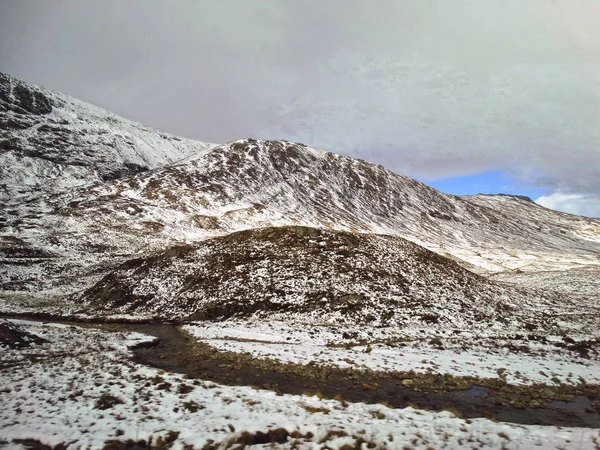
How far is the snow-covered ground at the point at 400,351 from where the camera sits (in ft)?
54.8

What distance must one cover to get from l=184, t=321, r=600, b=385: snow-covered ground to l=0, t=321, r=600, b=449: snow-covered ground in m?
5.71

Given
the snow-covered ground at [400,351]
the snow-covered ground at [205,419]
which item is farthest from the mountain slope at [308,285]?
the snow-covered ground at [205,419]

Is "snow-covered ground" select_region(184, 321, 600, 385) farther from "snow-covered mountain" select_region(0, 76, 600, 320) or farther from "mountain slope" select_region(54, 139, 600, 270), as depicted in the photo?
"mountain slope" select_region(54, 139, 600, 270)

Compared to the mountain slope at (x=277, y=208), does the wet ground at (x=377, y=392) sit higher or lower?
lower

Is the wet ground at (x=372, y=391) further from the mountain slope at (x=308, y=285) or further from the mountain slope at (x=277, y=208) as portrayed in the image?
the mountain slope at (x=277, y=208)

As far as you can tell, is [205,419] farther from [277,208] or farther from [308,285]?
[277,208]

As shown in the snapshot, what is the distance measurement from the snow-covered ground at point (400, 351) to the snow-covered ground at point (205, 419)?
571cm

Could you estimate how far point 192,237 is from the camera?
101250 millimetres

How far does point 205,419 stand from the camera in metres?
10.6

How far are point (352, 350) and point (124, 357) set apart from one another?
39.1 ft

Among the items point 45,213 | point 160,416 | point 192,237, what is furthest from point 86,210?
Result: point 160,416

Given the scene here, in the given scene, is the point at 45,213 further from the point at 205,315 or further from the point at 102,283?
the point at 205,315

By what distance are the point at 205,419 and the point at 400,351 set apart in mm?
12487

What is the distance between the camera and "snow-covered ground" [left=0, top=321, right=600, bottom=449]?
9.43 meters
